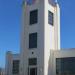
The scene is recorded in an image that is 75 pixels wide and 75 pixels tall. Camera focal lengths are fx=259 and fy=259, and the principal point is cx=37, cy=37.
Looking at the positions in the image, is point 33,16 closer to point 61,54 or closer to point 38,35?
point 38,35

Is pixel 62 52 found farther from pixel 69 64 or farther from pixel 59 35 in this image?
pixel 59 35

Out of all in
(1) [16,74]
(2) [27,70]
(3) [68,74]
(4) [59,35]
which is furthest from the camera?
(1) [16,74]

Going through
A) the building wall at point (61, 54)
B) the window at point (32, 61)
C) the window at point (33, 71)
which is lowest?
the window at point (33, 71)

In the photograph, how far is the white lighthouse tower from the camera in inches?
1427

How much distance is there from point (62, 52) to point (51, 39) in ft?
10.2

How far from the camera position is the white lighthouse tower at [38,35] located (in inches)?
1427

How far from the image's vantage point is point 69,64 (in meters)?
35.2

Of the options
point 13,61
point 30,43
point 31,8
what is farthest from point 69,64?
point 13,61

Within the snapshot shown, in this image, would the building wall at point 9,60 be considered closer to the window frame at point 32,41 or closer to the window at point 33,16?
the window frame at point 32,41

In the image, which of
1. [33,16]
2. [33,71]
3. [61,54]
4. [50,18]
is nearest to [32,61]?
[33,71]

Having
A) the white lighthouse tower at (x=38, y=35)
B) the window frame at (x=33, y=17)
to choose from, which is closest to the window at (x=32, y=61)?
the white lighthouse tower at (x=38, y=35)

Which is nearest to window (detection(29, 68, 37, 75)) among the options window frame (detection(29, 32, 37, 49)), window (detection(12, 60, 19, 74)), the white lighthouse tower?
the white lighthouse tower

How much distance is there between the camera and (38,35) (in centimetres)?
3728

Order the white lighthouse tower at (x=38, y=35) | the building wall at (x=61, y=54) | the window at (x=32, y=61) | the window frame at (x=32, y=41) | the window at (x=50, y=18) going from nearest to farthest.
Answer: the building wall at (x=61, y=54) → the white lighthouse tower at (x=38, y=35) → the window at (x=32, y=61) → the window frame at (x=32, y=41) → the window at (x=50, y=18)
